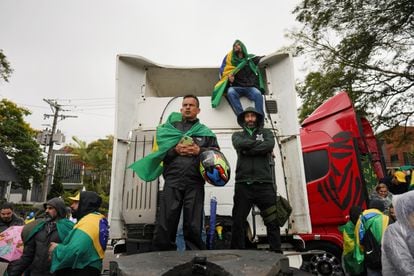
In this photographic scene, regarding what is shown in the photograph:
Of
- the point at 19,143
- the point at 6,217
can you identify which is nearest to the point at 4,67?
the point at 19,143

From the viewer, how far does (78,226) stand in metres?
3.24

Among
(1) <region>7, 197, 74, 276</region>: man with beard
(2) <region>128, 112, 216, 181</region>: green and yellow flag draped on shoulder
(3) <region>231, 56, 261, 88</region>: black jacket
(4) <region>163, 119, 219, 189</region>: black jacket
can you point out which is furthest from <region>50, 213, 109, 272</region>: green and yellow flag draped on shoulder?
(3) <region>231, 56, 261, 88</region>: black jacket

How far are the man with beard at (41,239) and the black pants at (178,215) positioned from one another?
44.8 inches

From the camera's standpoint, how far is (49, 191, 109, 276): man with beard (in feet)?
10.1

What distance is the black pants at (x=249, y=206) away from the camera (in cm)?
362

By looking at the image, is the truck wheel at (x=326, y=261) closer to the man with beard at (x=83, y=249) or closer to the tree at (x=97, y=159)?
the man with beard at (x=83, y=249)

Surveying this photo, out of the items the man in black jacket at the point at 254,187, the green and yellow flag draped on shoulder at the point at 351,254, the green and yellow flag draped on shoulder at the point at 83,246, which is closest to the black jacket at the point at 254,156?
the man in black jacket at the point at 254,187

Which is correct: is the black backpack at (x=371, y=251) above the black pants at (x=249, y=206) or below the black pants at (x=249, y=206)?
below

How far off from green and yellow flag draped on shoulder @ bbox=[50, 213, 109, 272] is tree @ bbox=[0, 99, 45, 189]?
914 inches

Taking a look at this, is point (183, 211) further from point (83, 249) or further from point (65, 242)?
point (65, 242)

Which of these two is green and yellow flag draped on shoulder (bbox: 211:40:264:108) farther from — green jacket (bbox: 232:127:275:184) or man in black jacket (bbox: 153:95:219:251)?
man in black jacket (bbox: 153:95:219:251)

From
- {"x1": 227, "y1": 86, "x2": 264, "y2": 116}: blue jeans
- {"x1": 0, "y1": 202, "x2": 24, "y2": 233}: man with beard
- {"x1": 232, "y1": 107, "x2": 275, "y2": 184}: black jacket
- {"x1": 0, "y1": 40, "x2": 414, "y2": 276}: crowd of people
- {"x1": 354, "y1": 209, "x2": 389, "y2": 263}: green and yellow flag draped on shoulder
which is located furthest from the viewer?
{"x1": 0, "y1": 202, "x2": 24, "y2": 233}: man with beard

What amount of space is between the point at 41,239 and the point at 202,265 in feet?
7.46

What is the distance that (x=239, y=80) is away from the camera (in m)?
4.79
